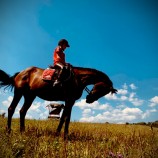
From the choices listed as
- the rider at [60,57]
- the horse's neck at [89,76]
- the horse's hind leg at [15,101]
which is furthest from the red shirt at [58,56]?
the horse's hind leg at [15,101]

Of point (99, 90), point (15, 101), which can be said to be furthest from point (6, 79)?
point (99, 90)

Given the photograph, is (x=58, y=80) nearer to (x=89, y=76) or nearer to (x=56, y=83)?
(x=56, y=83)

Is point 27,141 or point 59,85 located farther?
point 59,85

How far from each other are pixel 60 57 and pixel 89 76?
53.2 inches

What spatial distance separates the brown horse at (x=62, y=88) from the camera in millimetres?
9492

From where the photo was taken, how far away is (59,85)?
9586 millimetres

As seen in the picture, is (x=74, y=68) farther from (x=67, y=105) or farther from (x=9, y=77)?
(x=9, y=77)

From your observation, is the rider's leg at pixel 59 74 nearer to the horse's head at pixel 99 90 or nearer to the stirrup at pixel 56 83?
the stirrup at pixel 56 83

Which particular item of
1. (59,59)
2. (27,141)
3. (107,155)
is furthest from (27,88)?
(107,155)

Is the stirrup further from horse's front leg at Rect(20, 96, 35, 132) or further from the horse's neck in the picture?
horse's front leg at Rect(20, 96, 35, 132)

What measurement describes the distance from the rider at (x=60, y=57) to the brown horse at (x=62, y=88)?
38cm

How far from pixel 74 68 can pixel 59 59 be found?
2.29 ft

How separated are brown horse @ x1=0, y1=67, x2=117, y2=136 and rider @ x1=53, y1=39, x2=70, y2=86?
14.9 inches

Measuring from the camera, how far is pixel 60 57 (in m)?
9.84
